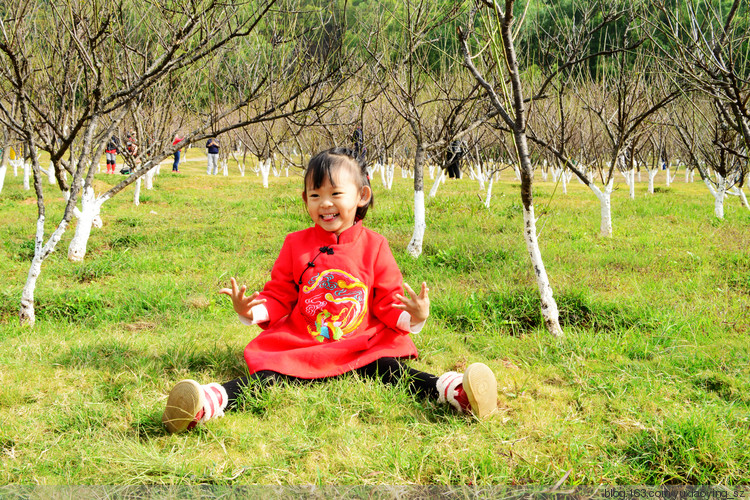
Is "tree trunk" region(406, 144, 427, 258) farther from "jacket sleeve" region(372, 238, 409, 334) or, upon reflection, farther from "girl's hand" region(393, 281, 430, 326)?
"girl's hand" region(393, 281, 430, 326)

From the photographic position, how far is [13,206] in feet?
34.5

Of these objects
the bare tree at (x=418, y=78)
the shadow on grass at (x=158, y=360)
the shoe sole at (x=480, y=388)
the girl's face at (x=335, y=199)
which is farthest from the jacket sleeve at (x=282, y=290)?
the bare tree at (x=418, y=78)

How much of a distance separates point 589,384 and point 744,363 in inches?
37.6

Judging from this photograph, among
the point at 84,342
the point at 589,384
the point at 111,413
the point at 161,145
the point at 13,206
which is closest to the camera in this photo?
the point at 111,413

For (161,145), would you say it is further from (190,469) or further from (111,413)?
(190,469)

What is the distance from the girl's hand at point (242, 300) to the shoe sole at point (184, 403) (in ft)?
1.49

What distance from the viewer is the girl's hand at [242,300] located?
2441 millimetres

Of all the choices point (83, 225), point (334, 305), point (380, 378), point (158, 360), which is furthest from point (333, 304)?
point (83, 225)

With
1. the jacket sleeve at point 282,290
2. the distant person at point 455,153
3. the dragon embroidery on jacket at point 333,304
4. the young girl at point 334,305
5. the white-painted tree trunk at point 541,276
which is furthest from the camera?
the distant person at point 455,153

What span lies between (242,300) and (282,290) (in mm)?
368

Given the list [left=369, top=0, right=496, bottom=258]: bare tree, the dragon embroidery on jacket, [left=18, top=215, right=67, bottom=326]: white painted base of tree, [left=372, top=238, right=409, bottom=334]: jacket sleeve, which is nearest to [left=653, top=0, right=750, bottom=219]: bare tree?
[left=369, top=0, right=496, bottom=258]: bare tree

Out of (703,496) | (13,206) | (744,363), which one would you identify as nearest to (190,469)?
(703,496)

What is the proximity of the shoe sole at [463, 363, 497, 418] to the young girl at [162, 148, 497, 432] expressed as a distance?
158 mm

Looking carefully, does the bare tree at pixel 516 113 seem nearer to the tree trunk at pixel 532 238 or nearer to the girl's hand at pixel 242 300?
the tree trunk at pixel 532 238
